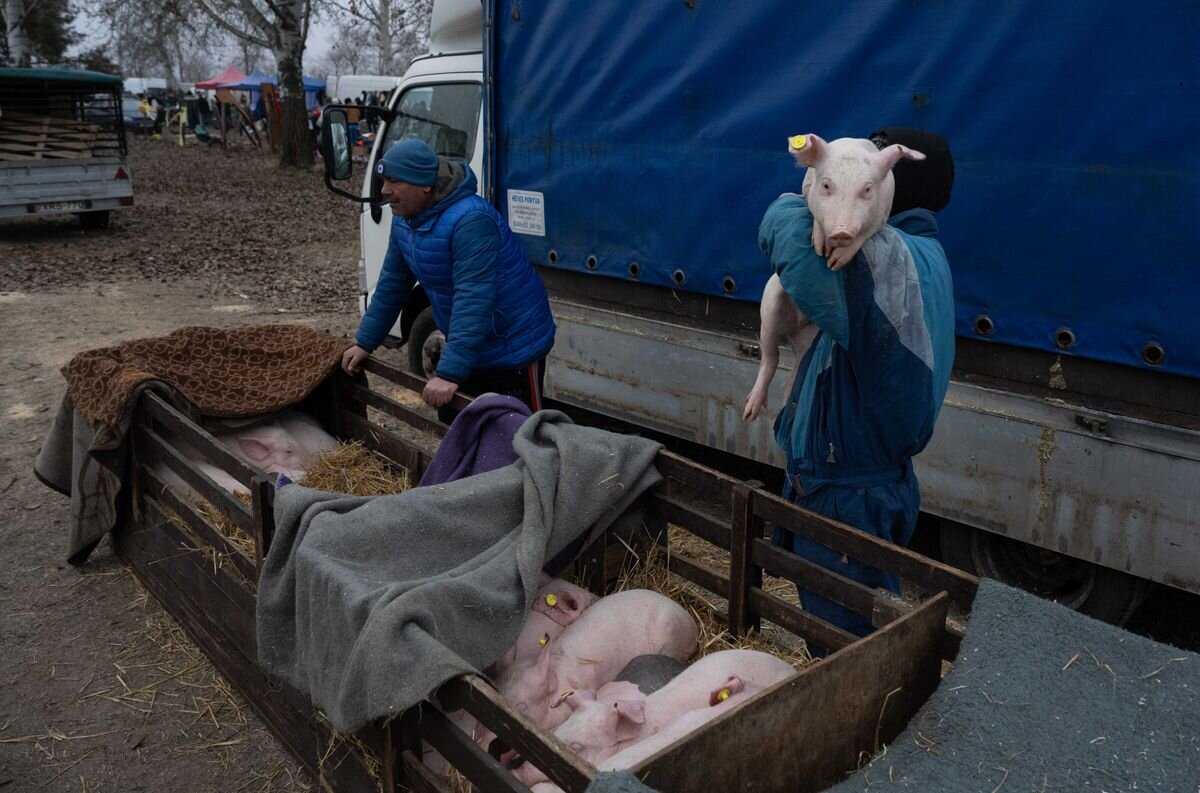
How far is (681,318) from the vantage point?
5.51 m

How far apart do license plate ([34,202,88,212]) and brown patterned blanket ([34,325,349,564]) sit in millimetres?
11337

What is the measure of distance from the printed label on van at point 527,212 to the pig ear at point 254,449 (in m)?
2.03

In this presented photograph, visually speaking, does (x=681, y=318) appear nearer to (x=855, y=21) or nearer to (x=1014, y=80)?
(x=855, y=21)

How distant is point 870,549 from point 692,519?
89 centimetres

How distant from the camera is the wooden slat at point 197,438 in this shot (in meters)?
3.53

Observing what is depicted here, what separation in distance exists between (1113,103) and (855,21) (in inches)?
44.6

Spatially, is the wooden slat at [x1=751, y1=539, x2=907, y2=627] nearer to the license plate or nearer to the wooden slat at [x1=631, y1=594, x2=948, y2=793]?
the wooden slat at [x1=631, y1=594, x2=948, y2=793]

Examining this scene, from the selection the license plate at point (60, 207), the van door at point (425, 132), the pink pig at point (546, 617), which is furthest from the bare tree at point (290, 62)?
the pink pig at point (546, 617)

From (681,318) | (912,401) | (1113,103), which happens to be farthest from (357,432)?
(1113,103)

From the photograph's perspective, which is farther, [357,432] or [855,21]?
[357,432]

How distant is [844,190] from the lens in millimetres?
2252

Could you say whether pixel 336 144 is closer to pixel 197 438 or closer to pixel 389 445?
pixel 389 445

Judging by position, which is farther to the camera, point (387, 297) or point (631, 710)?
point (387, 297)

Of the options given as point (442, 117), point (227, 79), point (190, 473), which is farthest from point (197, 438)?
point (227, 79)
